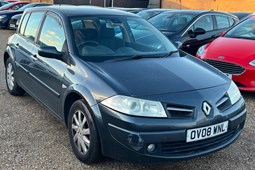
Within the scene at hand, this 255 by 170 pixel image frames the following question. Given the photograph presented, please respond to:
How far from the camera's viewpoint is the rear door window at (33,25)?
15.1 ft

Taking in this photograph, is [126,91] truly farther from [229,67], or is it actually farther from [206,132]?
[229,67]

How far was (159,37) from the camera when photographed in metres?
4.29

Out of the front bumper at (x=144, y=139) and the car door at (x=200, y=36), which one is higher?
the front bumper at (x=144, y=139)

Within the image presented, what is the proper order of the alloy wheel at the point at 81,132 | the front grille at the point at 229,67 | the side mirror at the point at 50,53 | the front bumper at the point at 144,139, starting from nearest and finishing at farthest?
the front bumper at the point at 144,139 → the alloy wheel at the point at 81,132 → the side mirror at the point at 50,53 → the front grille at the point at 229,67

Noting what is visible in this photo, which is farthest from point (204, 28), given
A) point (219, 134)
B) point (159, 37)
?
point (219, 134)

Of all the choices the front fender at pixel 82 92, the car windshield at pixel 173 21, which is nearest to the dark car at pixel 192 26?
the car windshield at pixel 173 21

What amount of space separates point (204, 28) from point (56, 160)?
5.85 m

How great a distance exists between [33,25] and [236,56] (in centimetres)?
336

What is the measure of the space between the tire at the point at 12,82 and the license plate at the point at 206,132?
3.40m

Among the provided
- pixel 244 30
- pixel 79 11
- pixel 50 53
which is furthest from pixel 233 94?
pixel 244 30

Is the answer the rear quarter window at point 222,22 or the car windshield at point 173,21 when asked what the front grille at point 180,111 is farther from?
the rear quarter window at point 222,22

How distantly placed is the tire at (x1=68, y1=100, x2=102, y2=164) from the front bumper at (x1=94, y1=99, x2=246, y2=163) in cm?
12

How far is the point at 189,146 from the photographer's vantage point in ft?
9.50

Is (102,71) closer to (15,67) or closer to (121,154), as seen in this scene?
(121,154)
